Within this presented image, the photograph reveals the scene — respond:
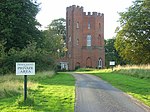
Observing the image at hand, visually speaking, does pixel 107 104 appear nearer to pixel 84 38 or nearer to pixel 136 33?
pixel 136 33

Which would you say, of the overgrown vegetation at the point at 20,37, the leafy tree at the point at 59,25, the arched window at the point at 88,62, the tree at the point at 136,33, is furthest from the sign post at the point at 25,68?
the leafy tree at the point at 59,25

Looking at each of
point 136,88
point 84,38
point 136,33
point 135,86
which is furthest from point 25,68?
point 84,38

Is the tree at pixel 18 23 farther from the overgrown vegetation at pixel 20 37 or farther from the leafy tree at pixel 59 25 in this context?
the leafy tree at pixel 59 25

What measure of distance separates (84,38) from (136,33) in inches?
872

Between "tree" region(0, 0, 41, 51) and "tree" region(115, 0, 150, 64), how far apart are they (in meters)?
22.9

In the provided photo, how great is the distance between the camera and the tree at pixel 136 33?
217 ft

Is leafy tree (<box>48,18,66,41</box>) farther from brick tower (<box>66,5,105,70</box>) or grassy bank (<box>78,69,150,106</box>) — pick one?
grassy bank (<box>78,69,150,106</box>)

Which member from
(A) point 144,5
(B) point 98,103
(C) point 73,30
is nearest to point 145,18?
(A) point 144,5

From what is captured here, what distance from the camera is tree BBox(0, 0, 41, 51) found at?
4300 centimetres

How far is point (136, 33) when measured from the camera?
66938 mm

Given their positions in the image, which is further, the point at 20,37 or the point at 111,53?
the point at 111,53

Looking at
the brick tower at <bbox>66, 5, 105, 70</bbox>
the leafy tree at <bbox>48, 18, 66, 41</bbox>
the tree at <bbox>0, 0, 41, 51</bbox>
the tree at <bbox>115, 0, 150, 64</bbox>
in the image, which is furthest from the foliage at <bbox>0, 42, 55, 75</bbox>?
the leafy tree at <bbox>48, 18, 66, 41</bbox>

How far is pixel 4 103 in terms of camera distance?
1505 centimetres

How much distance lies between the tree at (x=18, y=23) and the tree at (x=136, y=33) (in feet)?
75.2
